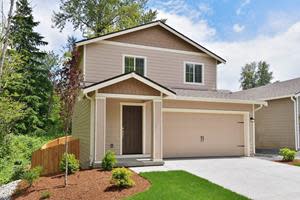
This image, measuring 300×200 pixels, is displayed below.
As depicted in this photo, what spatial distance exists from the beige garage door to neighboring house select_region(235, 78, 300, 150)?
2.47 m

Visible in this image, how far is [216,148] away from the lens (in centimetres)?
1428

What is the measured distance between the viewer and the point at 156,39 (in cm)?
1586

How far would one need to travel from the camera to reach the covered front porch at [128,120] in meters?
10.7

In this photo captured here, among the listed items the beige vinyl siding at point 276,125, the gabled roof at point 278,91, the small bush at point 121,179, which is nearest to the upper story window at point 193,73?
the gabled roof at point 278,91

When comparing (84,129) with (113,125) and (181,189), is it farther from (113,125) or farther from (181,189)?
(181,189)

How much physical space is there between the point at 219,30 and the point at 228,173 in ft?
44.2

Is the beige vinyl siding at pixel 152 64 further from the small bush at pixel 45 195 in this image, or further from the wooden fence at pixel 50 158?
the small bush at pixel 45 195

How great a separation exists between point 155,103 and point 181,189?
4398 mm

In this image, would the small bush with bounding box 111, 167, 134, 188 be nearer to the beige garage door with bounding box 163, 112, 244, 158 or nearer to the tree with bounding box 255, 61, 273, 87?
the beige garage door with bounding box 163, 112, 244, 158

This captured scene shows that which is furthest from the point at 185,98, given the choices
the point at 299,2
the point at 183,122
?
the point at 299,2

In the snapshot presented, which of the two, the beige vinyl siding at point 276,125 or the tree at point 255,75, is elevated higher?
the tree at point 255,75

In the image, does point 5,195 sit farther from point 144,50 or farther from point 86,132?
point 144,50

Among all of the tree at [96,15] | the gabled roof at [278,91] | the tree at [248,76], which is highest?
the tree at [96,15]

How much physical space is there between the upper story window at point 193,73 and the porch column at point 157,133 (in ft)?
16.9
